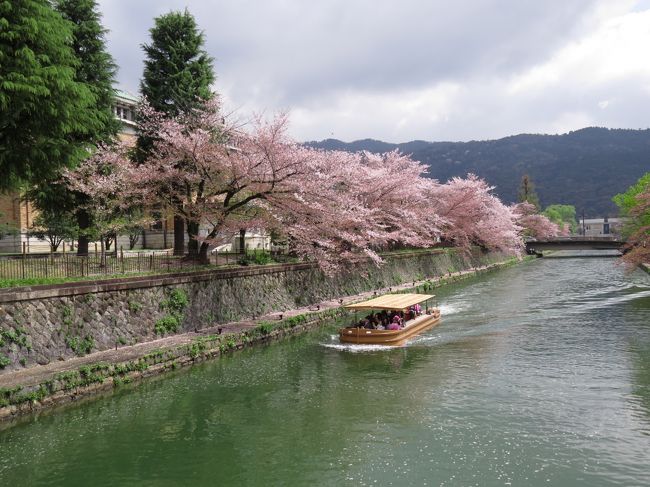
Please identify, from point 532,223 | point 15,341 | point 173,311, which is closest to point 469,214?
point 532,223

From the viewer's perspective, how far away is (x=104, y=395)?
16188 millimetres

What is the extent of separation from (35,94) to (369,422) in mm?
15752

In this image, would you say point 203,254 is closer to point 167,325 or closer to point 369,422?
point 167,325

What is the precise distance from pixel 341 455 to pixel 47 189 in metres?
24.8

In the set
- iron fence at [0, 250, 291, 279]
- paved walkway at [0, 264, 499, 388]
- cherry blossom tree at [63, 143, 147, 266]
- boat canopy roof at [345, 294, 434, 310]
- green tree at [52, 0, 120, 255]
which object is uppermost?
green tree at [52, 0, 120, 255]

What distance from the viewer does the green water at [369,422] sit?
11.2 m

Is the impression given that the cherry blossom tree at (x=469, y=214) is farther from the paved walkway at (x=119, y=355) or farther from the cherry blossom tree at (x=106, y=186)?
the cherry blossom tree at (x=106, y=186)

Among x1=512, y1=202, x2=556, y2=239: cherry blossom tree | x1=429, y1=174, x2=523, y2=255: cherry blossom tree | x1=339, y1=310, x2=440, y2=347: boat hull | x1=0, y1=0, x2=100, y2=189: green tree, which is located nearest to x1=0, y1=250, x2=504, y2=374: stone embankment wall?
x1=0, y1=0, x2=100, y2=189: green tree

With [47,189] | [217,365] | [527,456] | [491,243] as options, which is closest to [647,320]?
[527,456]

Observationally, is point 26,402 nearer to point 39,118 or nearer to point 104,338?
point 104,338

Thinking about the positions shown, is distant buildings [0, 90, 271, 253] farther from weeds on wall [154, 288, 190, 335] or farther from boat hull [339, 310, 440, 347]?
boat hull [339, 310, 440, 347]

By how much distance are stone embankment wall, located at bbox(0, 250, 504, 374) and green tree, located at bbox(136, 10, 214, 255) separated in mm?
8710

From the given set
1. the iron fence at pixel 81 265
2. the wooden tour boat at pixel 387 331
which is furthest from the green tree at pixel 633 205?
the iron fence at pixel 81 265

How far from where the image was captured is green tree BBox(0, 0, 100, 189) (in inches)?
690
